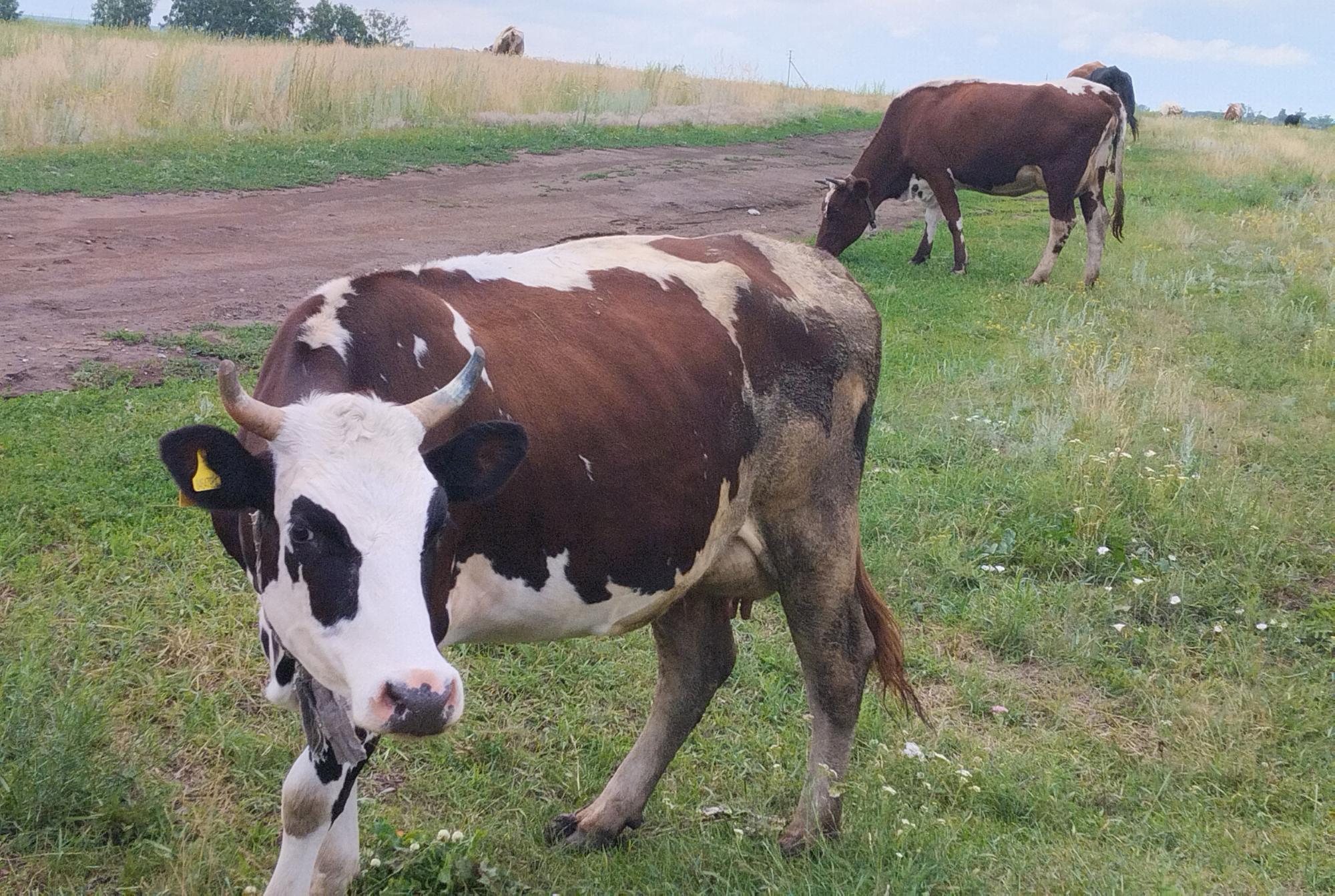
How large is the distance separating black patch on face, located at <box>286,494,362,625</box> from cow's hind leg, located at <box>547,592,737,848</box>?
5.84ft

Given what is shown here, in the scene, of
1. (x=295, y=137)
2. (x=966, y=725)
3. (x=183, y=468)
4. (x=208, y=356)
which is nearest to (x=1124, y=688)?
(x=966, y=725)

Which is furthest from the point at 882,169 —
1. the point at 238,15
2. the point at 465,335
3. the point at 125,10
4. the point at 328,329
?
the point at 125,10

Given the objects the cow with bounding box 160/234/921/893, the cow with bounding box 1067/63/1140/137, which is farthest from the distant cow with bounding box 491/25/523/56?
the cow with bounding box 160/234/921/893

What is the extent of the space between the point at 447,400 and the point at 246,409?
1.56ft

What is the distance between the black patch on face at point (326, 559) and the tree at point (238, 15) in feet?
127

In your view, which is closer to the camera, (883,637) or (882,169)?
(883,637)

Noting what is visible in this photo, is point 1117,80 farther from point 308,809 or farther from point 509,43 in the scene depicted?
point 308,809

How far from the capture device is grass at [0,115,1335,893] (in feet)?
12.5

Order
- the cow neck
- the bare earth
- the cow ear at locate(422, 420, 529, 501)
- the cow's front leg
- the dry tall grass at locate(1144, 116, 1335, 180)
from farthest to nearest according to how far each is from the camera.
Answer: the dry tall grass at locate(1144, 116, 1335, 180) → the cow neck → the bare earth → the cow's front leg → the cow ear at locate(422, 420, 529, 501)

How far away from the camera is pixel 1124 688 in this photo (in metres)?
5.24

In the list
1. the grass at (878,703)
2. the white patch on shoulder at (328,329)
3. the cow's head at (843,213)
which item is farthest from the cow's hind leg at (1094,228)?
the white patch on shoulder at (328,329)

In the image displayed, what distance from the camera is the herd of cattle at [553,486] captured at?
8.81 ft

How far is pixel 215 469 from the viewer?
8.77ft

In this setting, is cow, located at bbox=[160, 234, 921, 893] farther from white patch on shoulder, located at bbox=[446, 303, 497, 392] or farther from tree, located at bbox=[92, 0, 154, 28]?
tree, located at bbox=[92, 0, 154, 28]
